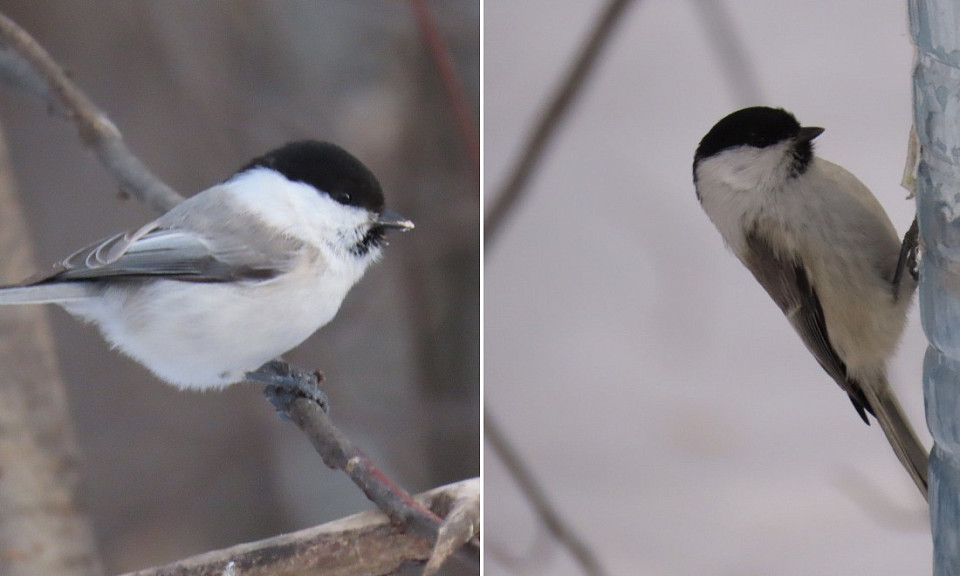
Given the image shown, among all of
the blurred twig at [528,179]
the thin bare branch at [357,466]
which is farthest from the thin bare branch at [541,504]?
the thin bare branch at [357,466]

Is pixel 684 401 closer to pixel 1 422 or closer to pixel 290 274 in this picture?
pixel 290 274

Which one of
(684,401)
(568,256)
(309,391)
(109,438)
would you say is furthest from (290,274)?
(684,401)

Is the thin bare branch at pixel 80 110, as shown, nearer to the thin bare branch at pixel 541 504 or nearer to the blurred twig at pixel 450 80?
the blurred twig at pixel 450 80

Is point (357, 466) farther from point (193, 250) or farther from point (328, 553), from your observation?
point (193, 250)

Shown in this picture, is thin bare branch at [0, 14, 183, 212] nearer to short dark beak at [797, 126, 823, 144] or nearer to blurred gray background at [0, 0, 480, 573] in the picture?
blurred gray background at [0, 0, 480, 573]

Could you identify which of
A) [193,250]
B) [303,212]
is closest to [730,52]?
[303,212]
